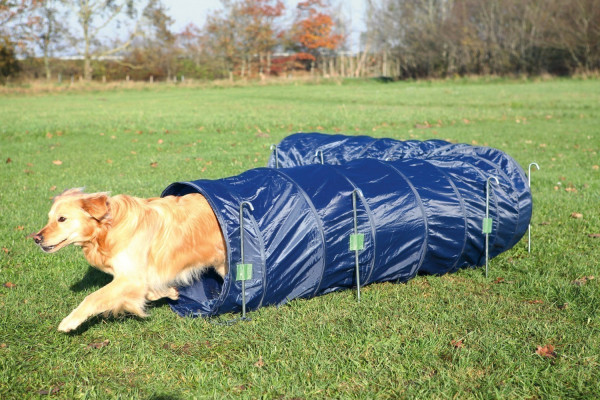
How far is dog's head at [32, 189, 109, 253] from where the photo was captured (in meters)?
4.95

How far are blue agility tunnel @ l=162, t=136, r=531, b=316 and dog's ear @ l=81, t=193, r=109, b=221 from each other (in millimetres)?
883

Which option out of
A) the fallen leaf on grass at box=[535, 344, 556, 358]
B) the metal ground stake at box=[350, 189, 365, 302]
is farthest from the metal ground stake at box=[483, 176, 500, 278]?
the fallen leaf on grass at box=[535, 344, 556, 358]

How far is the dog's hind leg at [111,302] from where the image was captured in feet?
15.9

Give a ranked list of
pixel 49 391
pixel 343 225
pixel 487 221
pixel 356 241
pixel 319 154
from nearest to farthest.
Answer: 1. pixel 49 391
2. pixel 356 241
3. pixel 343 225
4. pixel 487 221
5. pixel 319 154

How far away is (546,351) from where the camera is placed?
4562 mm

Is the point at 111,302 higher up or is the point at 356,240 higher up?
the point at 356,240

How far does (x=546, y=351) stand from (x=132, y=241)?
3.75m

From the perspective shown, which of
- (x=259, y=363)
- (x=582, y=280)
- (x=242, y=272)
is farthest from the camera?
(x=582, y=280)

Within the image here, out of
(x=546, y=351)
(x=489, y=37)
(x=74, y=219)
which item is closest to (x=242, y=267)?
(x=74, y=219)

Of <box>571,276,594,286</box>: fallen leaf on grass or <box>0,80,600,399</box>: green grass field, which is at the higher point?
<box>571,276,594,286</box>: fallen leaf on grass

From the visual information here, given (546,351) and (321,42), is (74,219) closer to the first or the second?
(546,351)

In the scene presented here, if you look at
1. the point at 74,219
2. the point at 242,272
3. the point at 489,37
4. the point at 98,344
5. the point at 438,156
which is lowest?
the point at 98,344

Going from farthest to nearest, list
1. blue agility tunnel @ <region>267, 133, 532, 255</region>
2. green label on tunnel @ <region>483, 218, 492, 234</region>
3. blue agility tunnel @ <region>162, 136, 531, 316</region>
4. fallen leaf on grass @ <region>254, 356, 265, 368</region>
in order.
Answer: blue agility tunnel @ <region>267, 133, 532, 255</region> → green label on tunnel @ <region>483, 218, 492, 234</region> → blue agility tunnel @ <region>162, 136, 531, 316</region> → fallen leaf on grass @ <region>254, 356, 265, 368</region>

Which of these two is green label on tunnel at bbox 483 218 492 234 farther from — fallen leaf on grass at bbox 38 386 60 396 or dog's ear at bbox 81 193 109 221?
fallen leaf on grass at bbox 38 386 60 396
